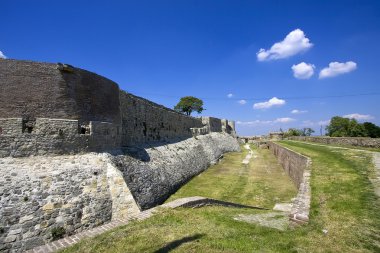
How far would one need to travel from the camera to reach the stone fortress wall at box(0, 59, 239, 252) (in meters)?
8.04

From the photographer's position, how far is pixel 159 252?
18.1 feet

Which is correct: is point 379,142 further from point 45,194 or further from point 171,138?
point 45,194

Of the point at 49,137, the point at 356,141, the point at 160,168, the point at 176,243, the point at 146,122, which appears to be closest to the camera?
the point at 176,243

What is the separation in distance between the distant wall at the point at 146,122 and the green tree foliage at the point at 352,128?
40066mm

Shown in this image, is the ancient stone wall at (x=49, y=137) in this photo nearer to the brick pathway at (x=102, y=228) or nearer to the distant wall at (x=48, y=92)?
the distant wall at (x=48, y=92)

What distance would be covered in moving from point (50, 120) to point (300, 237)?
9.43 m

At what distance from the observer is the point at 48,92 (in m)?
10.4

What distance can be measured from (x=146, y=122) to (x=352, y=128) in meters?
50.9

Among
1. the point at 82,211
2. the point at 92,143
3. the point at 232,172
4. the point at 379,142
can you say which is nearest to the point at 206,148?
the point at 232,172

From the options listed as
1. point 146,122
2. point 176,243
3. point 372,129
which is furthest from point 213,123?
point 176,243

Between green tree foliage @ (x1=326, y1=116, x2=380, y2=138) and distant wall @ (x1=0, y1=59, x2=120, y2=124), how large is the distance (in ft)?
167

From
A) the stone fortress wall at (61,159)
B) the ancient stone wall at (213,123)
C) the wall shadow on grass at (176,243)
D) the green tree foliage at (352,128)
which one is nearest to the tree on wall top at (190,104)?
the ancient stone wall at (213,123)

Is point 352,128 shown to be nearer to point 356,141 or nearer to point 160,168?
point 356,141

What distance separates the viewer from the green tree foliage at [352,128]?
4756 cm
